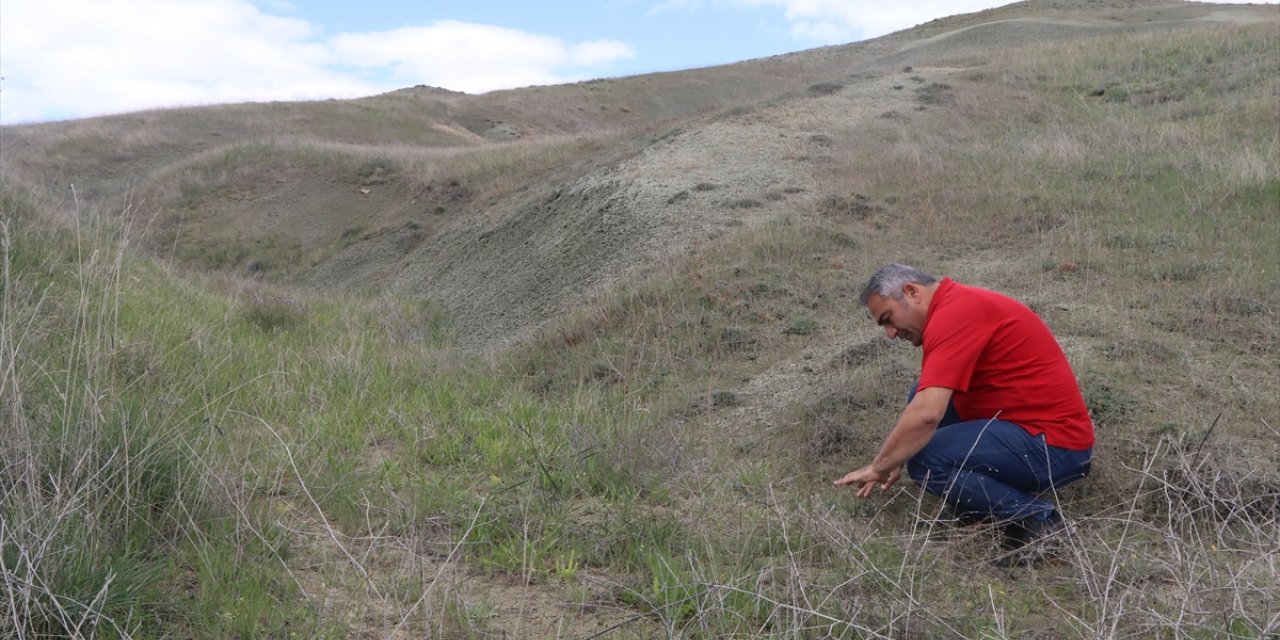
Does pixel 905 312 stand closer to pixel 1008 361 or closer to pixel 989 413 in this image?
pixel 1008 361

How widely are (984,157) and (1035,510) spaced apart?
967cm

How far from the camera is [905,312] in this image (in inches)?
175

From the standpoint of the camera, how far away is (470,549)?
4031 mm

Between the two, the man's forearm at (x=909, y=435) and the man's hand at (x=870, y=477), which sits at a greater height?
the man's forearm at (x=909, y=435)

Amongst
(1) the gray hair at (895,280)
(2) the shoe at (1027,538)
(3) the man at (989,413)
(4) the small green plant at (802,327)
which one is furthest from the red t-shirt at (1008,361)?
(4) the small green plant at (802,327)

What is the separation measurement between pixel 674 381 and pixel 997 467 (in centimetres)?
331

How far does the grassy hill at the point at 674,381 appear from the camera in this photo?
3.27 m

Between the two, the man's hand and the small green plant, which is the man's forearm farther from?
the small green plant

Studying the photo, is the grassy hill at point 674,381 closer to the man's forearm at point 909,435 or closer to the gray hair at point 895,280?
the man's forearm at point 909,435

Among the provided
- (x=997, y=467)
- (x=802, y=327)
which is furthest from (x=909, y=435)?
(x=802, y=327)

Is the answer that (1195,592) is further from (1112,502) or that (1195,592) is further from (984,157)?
(984,157)

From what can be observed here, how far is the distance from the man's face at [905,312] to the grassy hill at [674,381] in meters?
0.86

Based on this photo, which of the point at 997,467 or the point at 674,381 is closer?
the point at 997,467

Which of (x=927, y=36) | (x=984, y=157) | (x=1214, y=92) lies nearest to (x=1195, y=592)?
(x=984, y=157)
